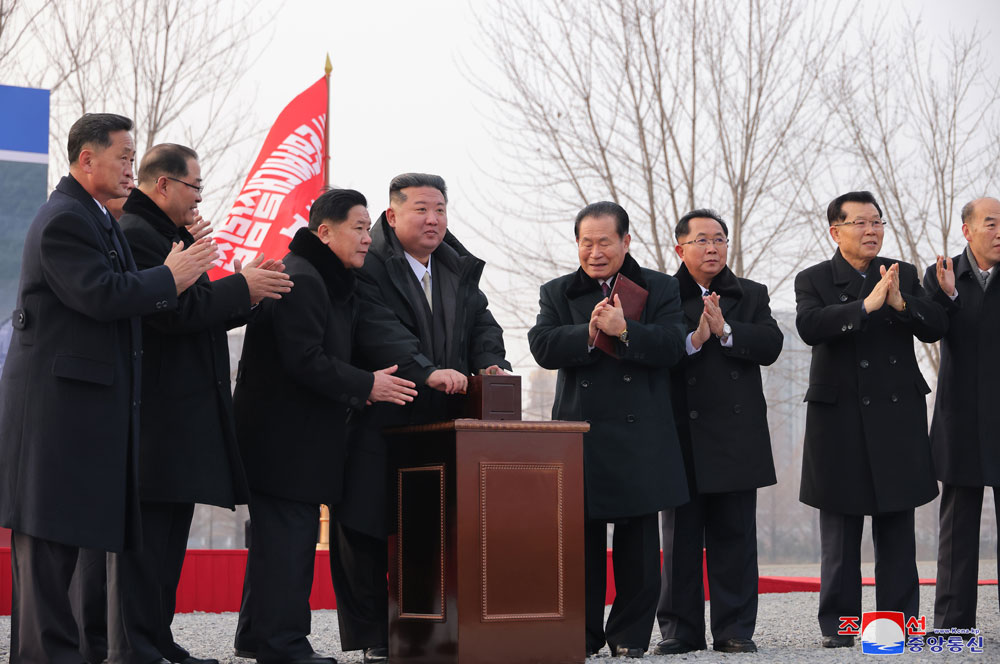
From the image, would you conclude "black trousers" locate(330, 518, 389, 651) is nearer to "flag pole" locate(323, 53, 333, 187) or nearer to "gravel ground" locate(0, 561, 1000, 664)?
"gravel ground" locate(0, 561, 1000, 664)

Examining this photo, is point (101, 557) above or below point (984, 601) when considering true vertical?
above

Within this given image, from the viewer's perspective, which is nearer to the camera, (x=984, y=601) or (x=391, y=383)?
(x=391, y=383)

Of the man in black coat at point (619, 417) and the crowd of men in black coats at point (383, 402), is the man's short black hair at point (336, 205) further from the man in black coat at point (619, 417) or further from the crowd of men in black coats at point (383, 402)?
the man in black coat at point (619, 417)

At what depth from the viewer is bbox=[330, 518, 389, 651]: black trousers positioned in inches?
180

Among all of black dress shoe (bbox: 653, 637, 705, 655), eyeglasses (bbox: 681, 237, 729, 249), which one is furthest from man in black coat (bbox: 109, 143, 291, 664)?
eyeglasses (bbox: 681, 237, 729, 249)

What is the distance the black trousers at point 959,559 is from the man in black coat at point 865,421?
0.74ft

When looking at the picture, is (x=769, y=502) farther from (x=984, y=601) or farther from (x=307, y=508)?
(x=307, y=508)

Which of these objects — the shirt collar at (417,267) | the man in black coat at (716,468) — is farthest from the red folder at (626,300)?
the shirt collar at (417,267)

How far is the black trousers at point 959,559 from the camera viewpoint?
17.7 ft

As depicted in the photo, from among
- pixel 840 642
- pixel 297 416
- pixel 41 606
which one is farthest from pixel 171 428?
pixel 840 642

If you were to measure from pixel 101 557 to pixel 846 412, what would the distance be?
3438 mm

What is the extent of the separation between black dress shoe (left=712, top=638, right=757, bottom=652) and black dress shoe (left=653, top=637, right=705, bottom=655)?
0.43ft

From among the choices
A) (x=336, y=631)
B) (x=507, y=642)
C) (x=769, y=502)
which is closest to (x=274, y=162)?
(x=336, y=631)

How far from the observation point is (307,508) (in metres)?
4.42
